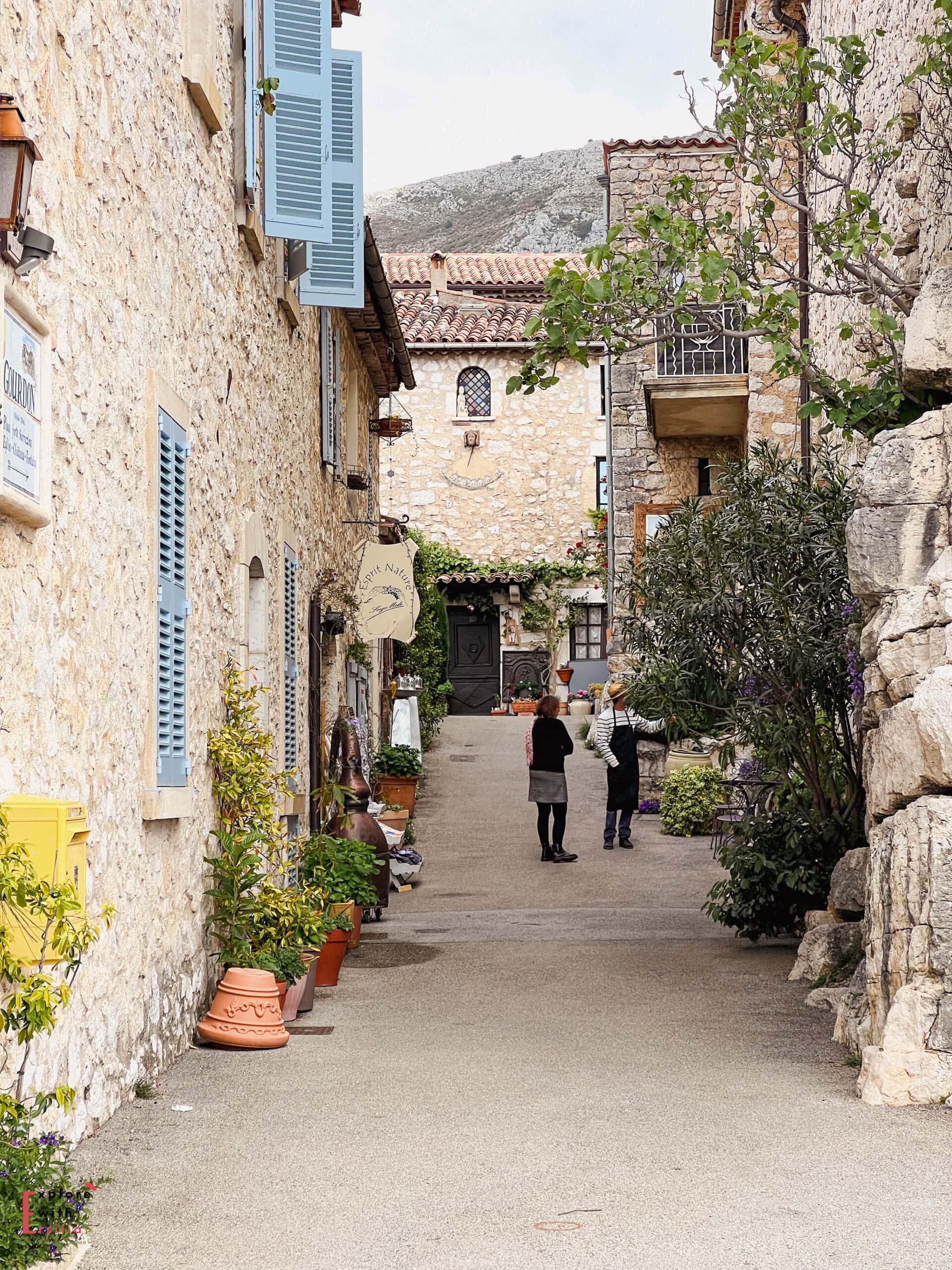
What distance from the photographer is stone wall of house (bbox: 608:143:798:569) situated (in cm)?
1923

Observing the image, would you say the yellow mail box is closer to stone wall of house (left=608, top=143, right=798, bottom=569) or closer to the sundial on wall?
stone wall of house (left=608, top=143, right=798, bottom=569)

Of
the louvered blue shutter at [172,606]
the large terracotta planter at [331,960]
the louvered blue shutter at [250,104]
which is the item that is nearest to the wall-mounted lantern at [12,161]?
the louvered blue shutter at [172,606]

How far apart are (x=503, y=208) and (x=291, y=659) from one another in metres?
74.8

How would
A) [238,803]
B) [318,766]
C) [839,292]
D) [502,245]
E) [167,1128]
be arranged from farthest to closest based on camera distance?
[502,245] < [318,766] < [839,292] < [238,803] < [167,1128]

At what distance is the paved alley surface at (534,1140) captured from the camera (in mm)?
3824

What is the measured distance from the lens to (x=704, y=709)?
9.83 metres

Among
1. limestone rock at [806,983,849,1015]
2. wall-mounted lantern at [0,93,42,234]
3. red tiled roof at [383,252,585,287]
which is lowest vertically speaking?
limestone rock at [806,983,849,1015]

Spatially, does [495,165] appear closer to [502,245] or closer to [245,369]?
[502,245]

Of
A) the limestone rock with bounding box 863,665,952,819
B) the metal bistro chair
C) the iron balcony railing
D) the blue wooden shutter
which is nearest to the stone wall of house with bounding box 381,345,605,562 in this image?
the iron balcony railing

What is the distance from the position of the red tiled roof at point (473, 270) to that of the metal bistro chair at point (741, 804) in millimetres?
20525

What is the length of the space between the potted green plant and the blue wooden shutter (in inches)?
225

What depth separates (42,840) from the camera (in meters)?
3.66

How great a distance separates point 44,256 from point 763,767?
7.19 m

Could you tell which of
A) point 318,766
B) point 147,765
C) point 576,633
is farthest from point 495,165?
point 147,765
